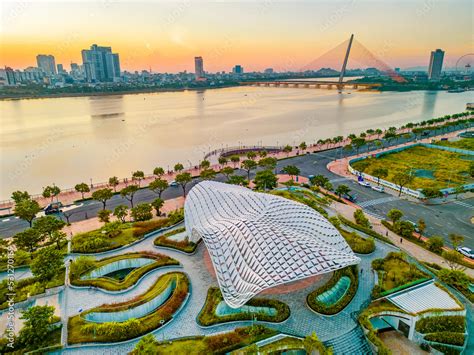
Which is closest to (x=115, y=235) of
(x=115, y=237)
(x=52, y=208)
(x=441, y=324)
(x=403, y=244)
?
(x=115, y=237)

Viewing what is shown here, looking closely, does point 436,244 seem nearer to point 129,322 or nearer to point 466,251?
point 466,251

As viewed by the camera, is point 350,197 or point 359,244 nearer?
point 359,244

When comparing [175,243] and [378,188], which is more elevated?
[175,243]

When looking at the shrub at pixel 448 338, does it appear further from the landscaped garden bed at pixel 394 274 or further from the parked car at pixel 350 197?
the parked car at pixel 350 197

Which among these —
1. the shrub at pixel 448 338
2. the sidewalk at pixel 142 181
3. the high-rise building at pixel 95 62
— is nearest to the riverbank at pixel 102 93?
the high-rise building at pixel 95 62

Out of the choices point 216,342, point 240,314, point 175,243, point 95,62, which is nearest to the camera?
point 216,342

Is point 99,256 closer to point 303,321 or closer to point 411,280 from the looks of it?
point 303,321

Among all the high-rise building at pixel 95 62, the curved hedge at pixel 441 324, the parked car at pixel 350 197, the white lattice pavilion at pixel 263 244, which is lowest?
the parked car at pixel 350 197

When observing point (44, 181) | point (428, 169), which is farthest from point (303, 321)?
point (44, 181)
